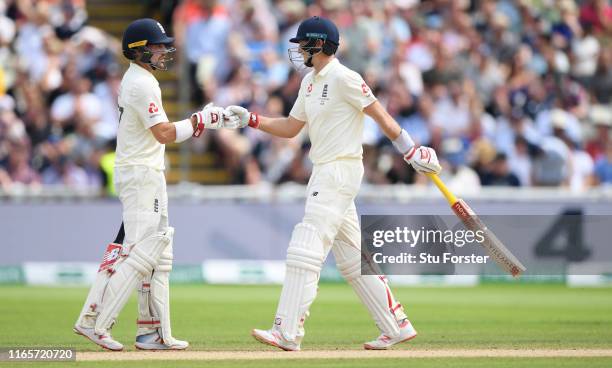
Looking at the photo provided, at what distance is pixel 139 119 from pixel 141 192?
53 cm

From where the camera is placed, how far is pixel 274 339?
927 cm

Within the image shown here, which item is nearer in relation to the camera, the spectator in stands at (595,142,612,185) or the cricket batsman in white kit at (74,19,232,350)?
the cricket batsman in white kit at (74,19,232,350)

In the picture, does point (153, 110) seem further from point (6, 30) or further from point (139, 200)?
point (6, 30)

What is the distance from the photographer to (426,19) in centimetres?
2095

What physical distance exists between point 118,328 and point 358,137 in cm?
335

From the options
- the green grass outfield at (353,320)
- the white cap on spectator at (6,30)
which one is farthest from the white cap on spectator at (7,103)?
the green grass outfield at (353,320)

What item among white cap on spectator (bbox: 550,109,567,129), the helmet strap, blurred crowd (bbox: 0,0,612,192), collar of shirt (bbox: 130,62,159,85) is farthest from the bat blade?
white cap on spectator (bbox: 550,109,567,129)

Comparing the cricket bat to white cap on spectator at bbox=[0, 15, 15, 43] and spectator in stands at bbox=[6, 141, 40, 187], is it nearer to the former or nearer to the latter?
spectator in stands at bbox=[6, 141, 40, 187]

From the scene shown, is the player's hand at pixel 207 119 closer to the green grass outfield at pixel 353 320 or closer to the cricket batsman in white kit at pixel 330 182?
the cricket batsman in white kit at pixel 330 182

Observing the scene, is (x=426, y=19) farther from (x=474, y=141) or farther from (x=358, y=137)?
(x=358, y=137)

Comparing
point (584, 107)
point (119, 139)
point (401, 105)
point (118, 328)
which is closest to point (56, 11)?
point (401, 105)

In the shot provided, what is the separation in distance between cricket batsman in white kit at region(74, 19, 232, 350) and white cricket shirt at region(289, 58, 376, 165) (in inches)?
29.8

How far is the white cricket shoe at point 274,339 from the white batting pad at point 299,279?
0.13 feet

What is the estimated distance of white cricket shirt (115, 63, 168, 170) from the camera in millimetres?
9531
